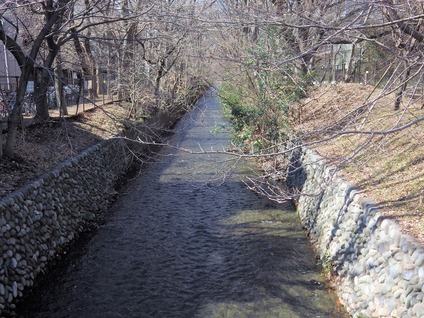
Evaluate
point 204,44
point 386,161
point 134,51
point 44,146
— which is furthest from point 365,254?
point 204,44

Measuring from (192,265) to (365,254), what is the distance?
3.24 meters

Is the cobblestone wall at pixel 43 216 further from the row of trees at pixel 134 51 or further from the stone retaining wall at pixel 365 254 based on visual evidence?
the stone retaining wall at pixel 365 254

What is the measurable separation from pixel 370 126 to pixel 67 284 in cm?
842

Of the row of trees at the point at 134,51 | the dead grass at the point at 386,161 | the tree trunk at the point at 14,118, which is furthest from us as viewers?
the row of trees at the point at 134,51

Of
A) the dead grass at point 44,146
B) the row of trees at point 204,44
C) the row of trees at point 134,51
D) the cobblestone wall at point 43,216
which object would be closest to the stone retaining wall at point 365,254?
the row of trees at point 204,44

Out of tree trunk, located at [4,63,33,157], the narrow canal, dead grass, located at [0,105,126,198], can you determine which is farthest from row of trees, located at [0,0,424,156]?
the narrow canal

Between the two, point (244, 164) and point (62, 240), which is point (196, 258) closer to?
point (62, 240)

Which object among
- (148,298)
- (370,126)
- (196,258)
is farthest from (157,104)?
(148,298)

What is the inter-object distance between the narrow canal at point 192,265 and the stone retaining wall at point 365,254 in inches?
17.9

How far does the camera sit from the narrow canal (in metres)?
6.33

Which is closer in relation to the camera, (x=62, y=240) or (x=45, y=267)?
(x=45, y=267)

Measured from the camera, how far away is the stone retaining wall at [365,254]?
4820 mm

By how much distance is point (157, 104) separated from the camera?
2222 centimetres

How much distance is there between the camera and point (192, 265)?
7.77 m
